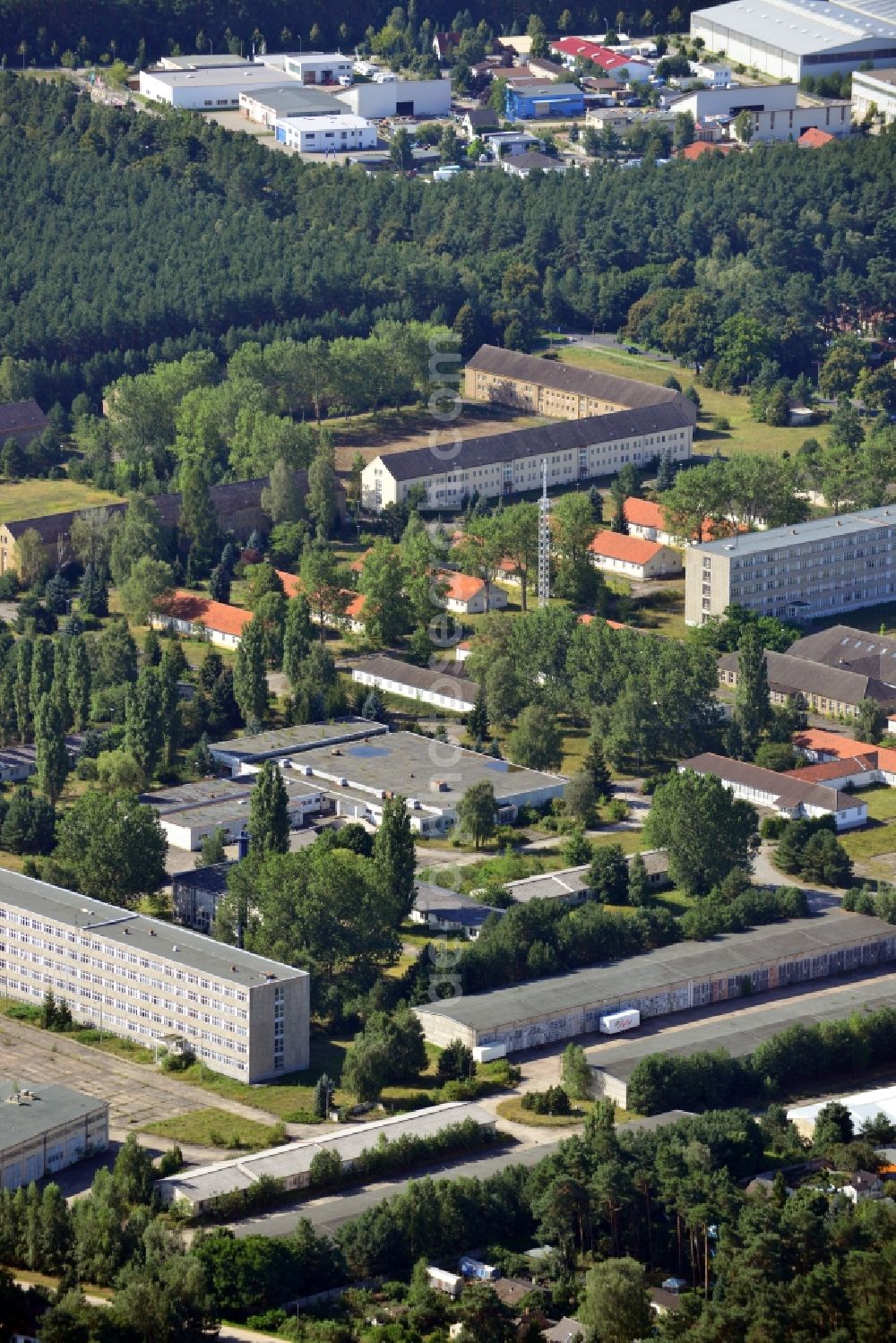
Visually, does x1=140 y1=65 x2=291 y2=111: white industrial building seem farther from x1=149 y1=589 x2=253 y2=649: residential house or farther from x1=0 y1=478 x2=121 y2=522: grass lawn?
x1=149 y1=589 x2=253 y2=649: residential house

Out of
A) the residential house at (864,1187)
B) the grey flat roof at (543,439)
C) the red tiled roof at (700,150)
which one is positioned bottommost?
the residential house at (864,1187)

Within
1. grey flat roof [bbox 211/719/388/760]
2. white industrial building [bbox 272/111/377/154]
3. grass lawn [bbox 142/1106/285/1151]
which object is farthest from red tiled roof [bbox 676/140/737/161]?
grass lawn [bbox 142/1106/285/1151]

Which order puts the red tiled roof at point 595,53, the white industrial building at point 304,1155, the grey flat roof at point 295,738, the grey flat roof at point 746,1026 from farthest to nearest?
the red tiled roof at point 595,53, the grey flat roof at point 295,738, the grey flat roof at point 746,1026, the white industrial building at point 304,1155

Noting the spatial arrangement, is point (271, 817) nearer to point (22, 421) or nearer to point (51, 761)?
point (51, 761)

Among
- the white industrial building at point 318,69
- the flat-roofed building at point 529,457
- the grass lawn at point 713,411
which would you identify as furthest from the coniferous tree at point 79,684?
the white industrial building at point 318,69

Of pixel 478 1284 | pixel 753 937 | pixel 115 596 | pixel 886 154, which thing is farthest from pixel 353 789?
pixel 886 154

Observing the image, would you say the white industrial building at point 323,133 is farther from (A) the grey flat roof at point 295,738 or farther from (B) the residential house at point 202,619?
(A) the grey flat roof at point 295,738
